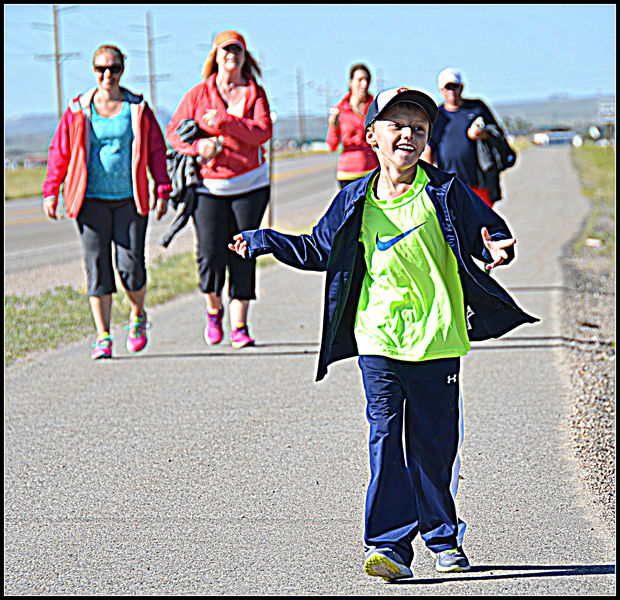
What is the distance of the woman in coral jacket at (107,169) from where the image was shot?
7.92m

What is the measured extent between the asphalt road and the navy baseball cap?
1670mm

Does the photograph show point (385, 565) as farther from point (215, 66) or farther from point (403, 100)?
point (215, 66)

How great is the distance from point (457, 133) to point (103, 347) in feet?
10.7

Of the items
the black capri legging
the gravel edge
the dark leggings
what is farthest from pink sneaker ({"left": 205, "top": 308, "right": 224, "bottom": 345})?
the gravel edge

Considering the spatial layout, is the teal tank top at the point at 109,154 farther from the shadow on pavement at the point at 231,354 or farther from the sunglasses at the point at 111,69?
the shadow on pavement at the point at 231,354

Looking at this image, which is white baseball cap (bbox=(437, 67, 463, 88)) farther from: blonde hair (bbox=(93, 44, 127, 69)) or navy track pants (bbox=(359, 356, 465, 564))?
navy track pants (bbox=(359, 356, 465, 564))

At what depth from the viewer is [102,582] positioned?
162 inches

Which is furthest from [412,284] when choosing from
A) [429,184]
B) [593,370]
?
[593,370]

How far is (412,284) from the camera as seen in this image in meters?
4.24

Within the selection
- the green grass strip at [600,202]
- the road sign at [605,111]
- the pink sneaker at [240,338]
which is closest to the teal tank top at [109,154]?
the pink sneaker at [240,338]

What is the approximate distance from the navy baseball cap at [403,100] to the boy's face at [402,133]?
0.02 meters

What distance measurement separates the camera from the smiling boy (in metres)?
4.20

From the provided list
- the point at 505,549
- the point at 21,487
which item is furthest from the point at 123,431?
the point at 505,549

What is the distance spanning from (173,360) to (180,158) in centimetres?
147
